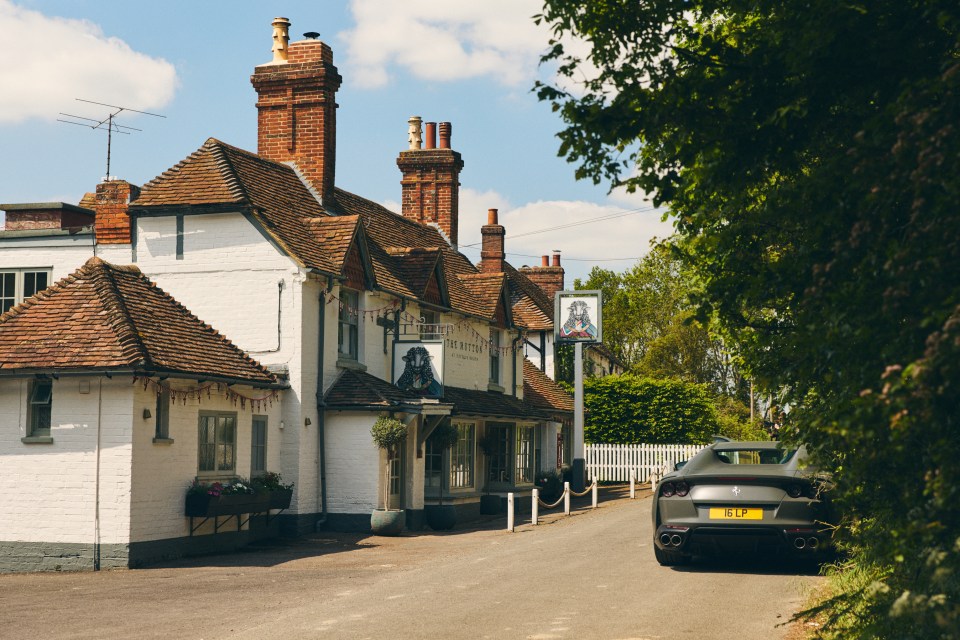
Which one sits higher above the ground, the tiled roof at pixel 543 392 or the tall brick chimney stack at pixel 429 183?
the tall brick chimney stack at pixel 429 183

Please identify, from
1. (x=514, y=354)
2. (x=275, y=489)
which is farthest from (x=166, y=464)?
(x=514, y=354)

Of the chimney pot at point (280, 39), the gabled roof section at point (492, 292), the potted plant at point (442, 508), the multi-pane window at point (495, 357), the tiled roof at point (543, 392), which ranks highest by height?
the chimney pot at point (280, 39)

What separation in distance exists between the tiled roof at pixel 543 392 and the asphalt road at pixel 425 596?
19.4m

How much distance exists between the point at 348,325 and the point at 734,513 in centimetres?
1318

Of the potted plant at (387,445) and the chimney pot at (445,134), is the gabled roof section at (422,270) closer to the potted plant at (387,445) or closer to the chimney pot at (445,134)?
the potted plant at (387,445)

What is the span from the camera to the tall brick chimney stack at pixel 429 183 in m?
35.8

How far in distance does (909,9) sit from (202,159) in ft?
63.5

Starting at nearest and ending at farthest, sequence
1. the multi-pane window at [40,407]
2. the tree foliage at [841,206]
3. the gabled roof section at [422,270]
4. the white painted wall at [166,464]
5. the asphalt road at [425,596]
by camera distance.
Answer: the tree foliage at [841,206] < the asphalt road at [425,596] < the white painted wall at [166,464] < the multi-pane window at [40,407] < the gabled roof section at [422,270]

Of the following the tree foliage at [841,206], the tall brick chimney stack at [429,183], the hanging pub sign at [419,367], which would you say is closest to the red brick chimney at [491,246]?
the tall brick chimney stack at [429,183]

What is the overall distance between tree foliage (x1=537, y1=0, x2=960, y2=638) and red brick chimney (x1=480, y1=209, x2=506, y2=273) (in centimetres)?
3020

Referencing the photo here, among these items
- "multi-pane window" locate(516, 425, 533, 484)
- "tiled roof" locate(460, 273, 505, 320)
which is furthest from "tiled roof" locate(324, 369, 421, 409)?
"multi-pane window" locate(516, 425, 533, 484)

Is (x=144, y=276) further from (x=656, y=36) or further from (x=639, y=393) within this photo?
(x=639, y=393)

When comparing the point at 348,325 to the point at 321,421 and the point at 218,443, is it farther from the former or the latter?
the point at 218,443

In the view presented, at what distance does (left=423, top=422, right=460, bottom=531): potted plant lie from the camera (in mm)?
23922
